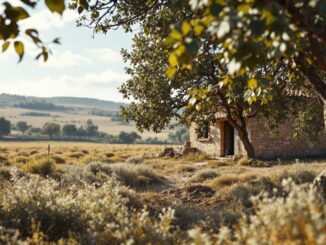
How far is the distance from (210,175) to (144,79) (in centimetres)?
593

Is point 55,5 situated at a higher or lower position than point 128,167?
higher

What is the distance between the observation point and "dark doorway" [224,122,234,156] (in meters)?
30.7

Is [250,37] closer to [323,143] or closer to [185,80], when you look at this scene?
[185,80]

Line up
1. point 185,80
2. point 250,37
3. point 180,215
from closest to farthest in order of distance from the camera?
point 250,37, point 180,215, point 185,80

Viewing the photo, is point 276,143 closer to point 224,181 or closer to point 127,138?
point 224,181

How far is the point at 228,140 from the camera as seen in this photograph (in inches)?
1218

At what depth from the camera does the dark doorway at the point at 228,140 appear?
3070cm

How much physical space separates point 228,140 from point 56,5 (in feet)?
91.0

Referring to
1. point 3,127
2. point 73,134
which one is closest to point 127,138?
point 73,134

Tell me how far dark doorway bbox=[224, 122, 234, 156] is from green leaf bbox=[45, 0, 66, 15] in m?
27.3

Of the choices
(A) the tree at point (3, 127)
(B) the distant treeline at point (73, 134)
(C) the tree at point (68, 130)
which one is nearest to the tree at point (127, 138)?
(B) the distant treeline at point (73, 134)

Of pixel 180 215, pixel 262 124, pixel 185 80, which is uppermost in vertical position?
pixel 185 80

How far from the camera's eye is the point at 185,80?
1964 cm

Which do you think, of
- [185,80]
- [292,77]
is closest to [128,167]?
[185,80]
